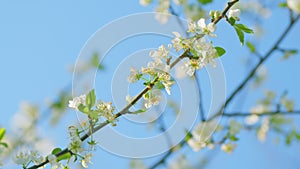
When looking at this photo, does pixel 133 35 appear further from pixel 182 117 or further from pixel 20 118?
pixel 20 118

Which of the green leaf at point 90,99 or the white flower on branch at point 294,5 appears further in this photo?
the white flower on branch at point 294,5

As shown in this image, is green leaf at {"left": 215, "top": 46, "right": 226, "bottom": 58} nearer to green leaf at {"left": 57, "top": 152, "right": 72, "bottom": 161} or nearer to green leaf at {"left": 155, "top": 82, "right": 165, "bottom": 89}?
green leaf at {"left": 155, "top": 82, "right": 165, "bottom": 89}

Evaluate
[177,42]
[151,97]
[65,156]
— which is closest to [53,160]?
[65,156]

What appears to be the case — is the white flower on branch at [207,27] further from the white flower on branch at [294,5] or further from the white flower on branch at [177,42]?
the white flower on branch at [294,5]

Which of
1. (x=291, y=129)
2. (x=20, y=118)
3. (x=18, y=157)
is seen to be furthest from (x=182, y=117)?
(x=20, y=118)

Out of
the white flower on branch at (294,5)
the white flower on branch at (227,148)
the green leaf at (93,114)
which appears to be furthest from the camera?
the white flower on branch at (227,148)

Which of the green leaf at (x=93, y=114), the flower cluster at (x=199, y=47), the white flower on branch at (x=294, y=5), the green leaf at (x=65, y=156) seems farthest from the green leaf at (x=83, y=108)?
the white flower on branch at (x=294, y=5)

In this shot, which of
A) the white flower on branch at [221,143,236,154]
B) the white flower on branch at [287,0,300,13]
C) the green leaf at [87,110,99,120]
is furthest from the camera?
the white flower on branch at [221,143,236,154]

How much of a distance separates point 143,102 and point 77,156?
19cm

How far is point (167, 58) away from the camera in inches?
41.8

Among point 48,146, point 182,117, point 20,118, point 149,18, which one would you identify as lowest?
point 182,117

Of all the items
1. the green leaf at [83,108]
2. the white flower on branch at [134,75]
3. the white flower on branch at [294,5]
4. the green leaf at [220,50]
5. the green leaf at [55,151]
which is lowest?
the green leaf at [220,50]

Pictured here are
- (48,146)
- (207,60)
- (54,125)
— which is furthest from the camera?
(54,125)

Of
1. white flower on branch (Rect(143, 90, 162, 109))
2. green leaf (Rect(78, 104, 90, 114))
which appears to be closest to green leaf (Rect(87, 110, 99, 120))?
green leaf (Rect(78, 104, 90, 114))
